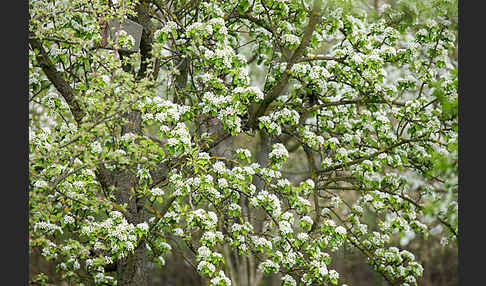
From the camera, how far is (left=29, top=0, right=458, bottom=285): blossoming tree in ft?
13.4

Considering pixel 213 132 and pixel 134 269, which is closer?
pixel 134 269

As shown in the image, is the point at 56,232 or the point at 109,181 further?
the point at 109,181

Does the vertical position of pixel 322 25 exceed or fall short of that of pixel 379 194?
it exceeds it

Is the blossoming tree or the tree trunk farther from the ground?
the blossoming tree

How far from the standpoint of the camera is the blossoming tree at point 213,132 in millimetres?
4082

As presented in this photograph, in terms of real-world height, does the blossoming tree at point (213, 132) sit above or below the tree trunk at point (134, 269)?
above

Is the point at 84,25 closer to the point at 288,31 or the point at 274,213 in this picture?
the point at 288,31

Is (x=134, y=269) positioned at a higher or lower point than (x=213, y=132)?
lower

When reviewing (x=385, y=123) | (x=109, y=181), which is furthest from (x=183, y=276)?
(x=385, y=123)

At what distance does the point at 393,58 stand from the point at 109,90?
2832mm

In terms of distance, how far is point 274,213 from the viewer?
4.59 metres

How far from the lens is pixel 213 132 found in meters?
5.25

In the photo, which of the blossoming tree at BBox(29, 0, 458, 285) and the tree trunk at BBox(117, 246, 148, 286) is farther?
the tree trunk at BBox(117, 246, 148, 286)

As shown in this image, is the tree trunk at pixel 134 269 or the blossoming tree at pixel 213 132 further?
the tree trunk at pixel 134 269
